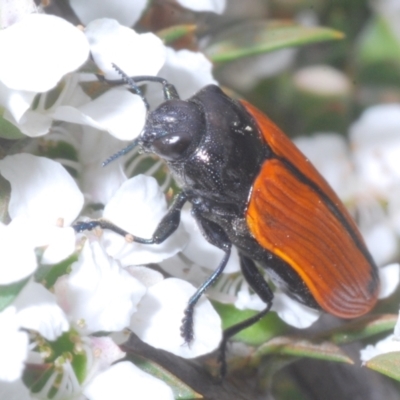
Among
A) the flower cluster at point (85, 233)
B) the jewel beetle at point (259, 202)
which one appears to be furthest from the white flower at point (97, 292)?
the jewel beetle at point (259, 202)

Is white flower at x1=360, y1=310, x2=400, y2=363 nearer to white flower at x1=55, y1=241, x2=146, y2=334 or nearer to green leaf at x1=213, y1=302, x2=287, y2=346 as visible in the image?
green leaf at x1=213, y1=302, x2=287, y2=346

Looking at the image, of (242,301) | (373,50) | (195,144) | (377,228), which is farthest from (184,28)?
(373,50)

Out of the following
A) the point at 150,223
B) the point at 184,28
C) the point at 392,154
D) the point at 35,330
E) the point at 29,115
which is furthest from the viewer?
the point at 392,154

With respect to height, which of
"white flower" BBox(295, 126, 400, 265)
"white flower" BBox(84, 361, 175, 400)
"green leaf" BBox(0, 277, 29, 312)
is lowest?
"white flower" BBox(295, 126, 400, 265)

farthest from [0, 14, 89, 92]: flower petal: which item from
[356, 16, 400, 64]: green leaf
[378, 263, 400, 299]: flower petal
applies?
[356, 16, 400, 64]: green leaf

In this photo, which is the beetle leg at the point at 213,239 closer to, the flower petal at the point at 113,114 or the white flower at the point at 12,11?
the flower petal at the point at 113,114

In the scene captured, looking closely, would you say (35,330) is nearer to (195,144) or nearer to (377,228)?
(195,144)
